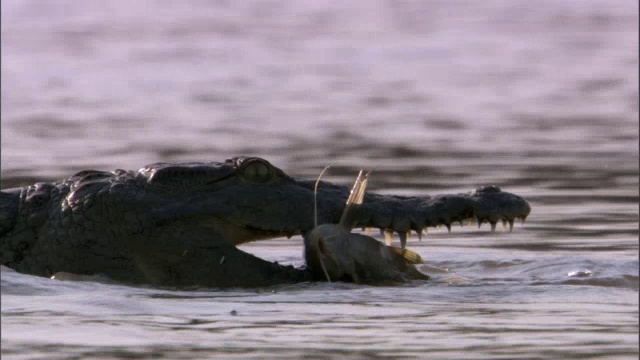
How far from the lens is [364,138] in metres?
15.2

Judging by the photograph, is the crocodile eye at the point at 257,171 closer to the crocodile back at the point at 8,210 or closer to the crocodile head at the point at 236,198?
the crocodile head at the point at 236,198

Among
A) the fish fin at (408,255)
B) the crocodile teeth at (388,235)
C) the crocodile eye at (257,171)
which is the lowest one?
the fish fin at (408,255)

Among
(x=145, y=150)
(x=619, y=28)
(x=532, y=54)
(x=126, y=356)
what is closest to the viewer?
(x=126, y=356)

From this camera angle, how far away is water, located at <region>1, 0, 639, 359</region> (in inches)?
253

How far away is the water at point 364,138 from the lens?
21.1 ft

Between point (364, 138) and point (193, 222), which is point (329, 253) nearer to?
point (193, 222)

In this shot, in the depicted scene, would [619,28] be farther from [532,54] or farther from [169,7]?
[169,7]

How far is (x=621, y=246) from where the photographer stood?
9.38m

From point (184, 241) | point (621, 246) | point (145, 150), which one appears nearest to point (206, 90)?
point (145, 150)

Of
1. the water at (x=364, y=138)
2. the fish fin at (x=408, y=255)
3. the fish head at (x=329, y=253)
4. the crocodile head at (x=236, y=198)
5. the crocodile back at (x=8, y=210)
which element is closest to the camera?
the water at (x=364, y=138)

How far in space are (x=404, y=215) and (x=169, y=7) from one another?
21843 mm

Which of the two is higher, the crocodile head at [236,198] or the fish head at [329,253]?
the crocodile head at [236,198]

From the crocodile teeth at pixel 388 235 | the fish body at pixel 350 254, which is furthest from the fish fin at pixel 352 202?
the crocodile teeth at pixel 388 235

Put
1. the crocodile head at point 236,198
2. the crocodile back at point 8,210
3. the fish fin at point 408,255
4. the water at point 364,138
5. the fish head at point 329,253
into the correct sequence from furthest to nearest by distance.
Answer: the crocodile back at point 8,210 → the fish fin at point 408,255 → the crocodile head at point 236,198 → the fish head at point 329,253 → the water at point 364,138
